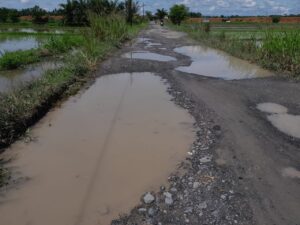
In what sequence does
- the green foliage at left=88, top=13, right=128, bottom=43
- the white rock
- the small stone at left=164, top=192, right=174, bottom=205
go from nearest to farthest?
the small stone at left=164, top=192, right=174, bottom=205, the white rock, the green foliage at left=88, top=13, right=128, bottom=43

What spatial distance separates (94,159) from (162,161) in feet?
3.20

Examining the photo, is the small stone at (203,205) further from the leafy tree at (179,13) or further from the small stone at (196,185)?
the leafy tree at (179,13)

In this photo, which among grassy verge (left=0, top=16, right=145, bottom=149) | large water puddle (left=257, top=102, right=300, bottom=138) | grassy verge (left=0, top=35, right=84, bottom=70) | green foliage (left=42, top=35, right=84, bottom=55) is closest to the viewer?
grassy verge (left=0, top=16, right=145, bottom=149)

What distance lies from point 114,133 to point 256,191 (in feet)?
9.31

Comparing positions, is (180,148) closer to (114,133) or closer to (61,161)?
(114,133)

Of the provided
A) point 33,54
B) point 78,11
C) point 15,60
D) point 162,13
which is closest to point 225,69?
point 15,60

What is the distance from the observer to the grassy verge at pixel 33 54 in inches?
480

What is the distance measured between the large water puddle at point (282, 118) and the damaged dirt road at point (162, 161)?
0.02 metres

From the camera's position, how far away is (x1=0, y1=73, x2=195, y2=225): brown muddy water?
12.0 feet

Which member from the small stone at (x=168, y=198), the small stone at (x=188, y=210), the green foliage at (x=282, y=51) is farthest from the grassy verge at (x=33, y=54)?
the small stone at (x=188, y=210)

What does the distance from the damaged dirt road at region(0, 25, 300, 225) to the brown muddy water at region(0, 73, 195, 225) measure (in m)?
0.01

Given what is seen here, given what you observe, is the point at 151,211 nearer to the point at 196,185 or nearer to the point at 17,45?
the point at 196,185

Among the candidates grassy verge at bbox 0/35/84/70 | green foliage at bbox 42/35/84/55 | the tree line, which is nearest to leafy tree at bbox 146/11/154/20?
the tree line

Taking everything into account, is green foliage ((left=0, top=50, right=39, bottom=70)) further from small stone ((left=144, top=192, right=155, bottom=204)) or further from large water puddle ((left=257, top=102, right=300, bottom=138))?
small stone ((left=144, top=192, right=155, bottom=204))
